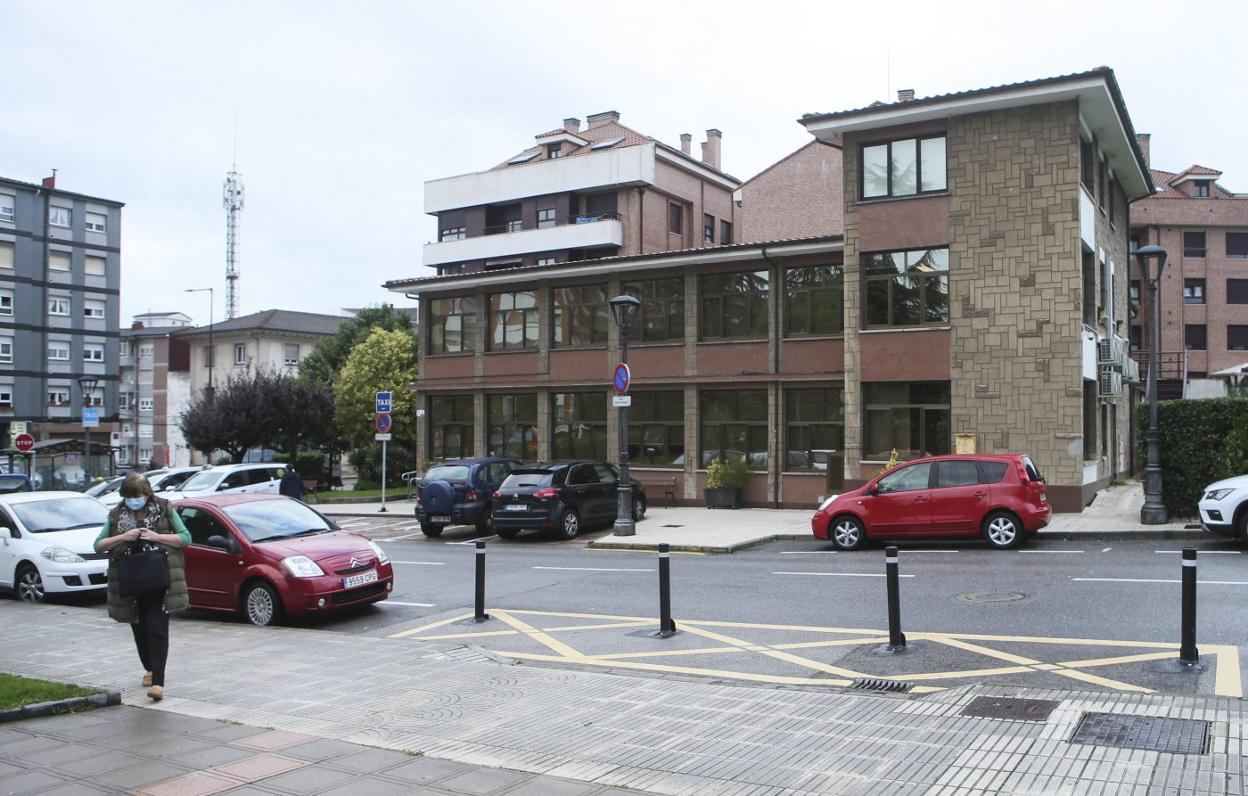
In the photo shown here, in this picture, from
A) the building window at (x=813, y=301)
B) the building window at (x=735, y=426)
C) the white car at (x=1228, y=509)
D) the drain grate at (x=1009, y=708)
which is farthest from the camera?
the building window at (x=735, y=426)

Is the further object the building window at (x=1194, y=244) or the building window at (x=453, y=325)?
the building window at (x=1194, y=244)

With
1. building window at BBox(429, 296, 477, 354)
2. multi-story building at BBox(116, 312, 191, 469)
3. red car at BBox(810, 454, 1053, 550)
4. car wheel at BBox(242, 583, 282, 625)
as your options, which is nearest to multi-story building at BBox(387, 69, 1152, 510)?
building window at BBox(429, 296, 477, 354)

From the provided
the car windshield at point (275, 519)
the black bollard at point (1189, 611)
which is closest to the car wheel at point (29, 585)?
the car windshield at point (275, 519)

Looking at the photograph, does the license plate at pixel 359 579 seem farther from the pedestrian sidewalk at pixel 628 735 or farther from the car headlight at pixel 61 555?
the car headlight at pixel 61 555

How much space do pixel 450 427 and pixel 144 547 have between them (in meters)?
27.0

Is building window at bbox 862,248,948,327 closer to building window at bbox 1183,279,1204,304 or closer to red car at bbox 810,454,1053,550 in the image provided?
red car at bbox 810,454,1053,550

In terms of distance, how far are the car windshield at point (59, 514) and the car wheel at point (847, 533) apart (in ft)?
38.1

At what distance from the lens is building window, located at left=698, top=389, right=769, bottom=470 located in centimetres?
2777

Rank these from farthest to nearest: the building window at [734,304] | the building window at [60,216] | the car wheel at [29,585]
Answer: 1. the building window at [60,216]
2. the building window at [734,304]
3. the car wheel at [29,585]

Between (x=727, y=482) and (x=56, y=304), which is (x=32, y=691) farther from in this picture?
(x=56, y=304)

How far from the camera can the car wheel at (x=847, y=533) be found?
17.6m

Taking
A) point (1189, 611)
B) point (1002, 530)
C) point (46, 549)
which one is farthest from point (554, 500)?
point (1189, 611)

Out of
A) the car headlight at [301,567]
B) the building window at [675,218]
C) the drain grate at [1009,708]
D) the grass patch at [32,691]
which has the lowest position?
the grass patch at [32,691]

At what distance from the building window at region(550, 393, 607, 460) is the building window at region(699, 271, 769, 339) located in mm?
4338
